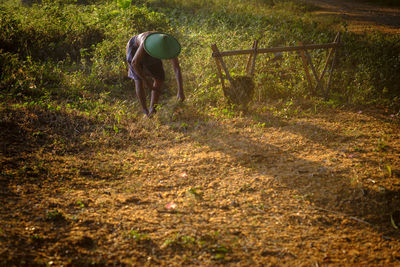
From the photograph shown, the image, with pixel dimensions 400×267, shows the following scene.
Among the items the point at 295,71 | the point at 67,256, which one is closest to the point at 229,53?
the point at 295,71

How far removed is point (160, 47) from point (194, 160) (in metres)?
1.81

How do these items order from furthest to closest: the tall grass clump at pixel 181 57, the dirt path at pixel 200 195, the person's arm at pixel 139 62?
the tall grass clump at pixel 181 57, the person's arm at pixel 139 62, the dirt path at pixel 200 195

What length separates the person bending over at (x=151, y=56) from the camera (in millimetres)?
4340

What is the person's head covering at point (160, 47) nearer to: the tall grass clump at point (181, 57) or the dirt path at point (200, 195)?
the dirt path at point (200, 195)

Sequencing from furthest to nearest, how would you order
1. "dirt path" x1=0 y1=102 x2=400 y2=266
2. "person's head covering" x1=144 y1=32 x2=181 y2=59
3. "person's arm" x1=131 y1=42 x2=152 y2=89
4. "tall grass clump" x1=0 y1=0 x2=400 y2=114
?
"tall grass clump" x1=0 y1=0 x2=400 y2=114 → "person's arm" x1=131 y1=42 x2=152 y2=89 → "person's head covering" x1=144 y1=32 x2=181 y2=59 → "dirt path" x1=0 y1=102 x2=400 y2=266

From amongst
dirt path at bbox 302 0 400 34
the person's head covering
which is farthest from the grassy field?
dirt path at bbox 302 0 400 34

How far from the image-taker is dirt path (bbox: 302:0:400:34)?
8797 millimetres

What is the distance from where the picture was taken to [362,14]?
1023 centimetres

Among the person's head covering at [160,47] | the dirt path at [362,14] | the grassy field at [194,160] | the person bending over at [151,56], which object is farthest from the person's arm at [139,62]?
the dirt path at [362,14]

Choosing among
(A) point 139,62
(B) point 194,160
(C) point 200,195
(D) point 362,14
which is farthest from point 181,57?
(D) point 362,14

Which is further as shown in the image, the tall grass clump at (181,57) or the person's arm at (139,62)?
the tall grass clump at (181,57)

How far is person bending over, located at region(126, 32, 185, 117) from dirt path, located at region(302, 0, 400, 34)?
6.66 metres

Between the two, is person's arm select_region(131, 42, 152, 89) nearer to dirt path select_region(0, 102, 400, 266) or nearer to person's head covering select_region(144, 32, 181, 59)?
person's head covering select_region(144, 32, 181, 59)

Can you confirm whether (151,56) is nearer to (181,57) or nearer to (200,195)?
(181,57)
